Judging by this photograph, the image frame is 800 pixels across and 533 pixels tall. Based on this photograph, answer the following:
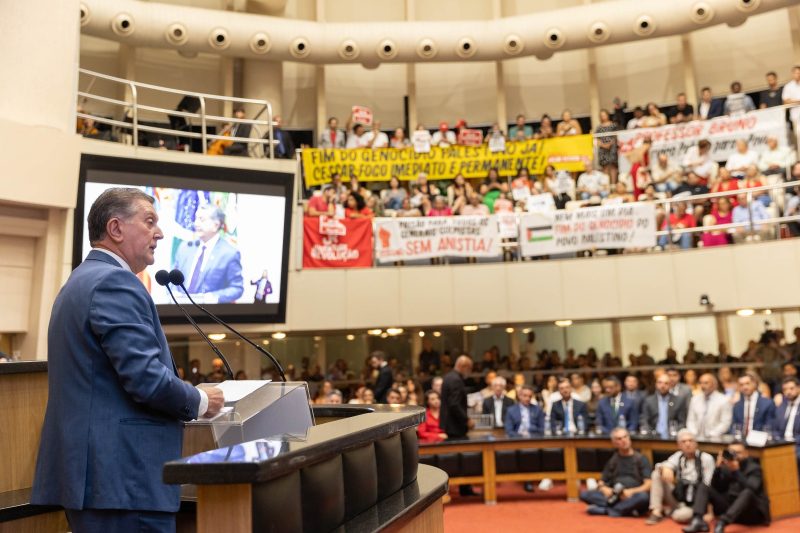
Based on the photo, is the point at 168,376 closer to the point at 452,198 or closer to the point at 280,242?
the point at 280,242

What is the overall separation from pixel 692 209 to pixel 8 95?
9851 mm

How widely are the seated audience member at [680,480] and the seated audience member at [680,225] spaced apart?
184 inches

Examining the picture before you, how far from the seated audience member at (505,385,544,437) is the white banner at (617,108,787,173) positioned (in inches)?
233

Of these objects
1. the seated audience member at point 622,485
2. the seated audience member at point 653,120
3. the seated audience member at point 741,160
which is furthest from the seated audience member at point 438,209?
the seated audience member at point 622,485

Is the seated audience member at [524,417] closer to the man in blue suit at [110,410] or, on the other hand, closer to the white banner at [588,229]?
the white banner at [588,229]

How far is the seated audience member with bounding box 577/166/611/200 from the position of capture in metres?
13.2

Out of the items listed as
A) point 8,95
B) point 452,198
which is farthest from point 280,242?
point 8,95

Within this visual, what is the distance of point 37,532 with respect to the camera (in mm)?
2799

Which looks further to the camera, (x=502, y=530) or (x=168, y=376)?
(x=502, y=530)

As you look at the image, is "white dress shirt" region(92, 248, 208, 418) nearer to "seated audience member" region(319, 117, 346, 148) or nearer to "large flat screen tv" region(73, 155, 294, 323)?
"large flat screen tv" region(73, 155, 294, 323)

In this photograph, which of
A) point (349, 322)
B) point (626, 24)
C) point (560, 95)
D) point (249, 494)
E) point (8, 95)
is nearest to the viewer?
point (249, 494)

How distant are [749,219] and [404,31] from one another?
7529 mm

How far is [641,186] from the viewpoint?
44.6ft

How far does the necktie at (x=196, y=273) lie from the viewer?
1070 cm
